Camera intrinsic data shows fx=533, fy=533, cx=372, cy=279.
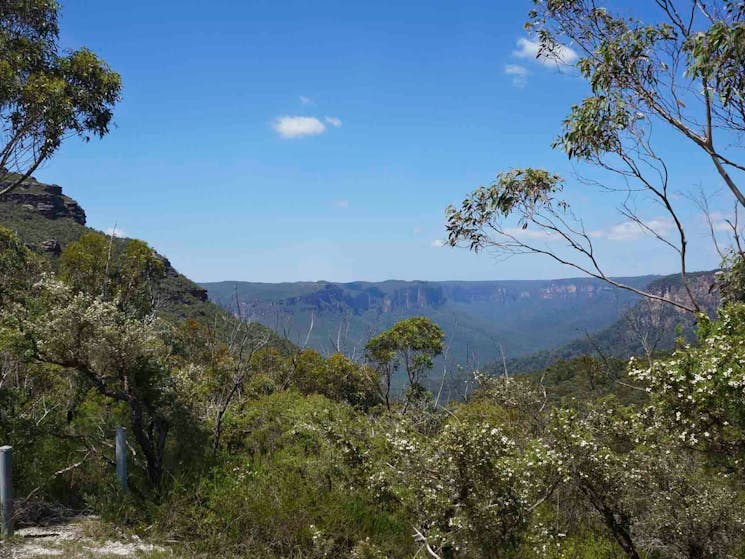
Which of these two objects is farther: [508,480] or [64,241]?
[64,241]

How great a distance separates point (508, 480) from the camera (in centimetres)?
646

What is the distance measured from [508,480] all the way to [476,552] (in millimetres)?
926

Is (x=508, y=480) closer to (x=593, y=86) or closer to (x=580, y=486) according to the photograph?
(x=580, y=486)

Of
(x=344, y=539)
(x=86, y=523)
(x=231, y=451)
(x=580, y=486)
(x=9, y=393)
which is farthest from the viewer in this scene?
(x=231, y=451)

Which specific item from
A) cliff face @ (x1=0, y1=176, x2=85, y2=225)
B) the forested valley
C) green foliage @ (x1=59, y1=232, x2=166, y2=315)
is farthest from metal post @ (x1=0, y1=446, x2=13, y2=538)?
cliff face @ (x1=0, y1=176, x2=85, y2=225)

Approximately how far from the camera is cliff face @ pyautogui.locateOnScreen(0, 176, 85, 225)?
8594 centimetres

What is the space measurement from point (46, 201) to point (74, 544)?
325ft

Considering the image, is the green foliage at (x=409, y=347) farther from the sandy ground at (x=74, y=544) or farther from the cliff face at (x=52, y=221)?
the cliff face at (x=52, y=221)

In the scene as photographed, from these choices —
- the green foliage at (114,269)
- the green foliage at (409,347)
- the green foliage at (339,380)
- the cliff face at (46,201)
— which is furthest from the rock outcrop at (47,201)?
the green foliage at (409,347)

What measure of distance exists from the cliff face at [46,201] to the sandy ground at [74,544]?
90654 mm

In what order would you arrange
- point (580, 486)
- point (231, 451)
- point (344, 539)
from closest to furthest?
point (580, 486) < point (344, 539) < point (231, 451)

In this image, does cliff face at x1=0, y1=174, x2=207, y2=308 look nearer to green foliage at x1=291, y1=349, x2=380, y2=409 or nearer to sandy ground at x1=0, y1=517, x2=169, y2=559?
green foliage at x1=291, y1=349, x2=380, y2=409

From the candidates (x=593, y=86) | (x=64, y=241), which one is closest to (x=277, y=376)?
(x=593, y=86)

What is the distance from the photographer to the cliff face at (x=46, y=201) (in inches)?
3383
